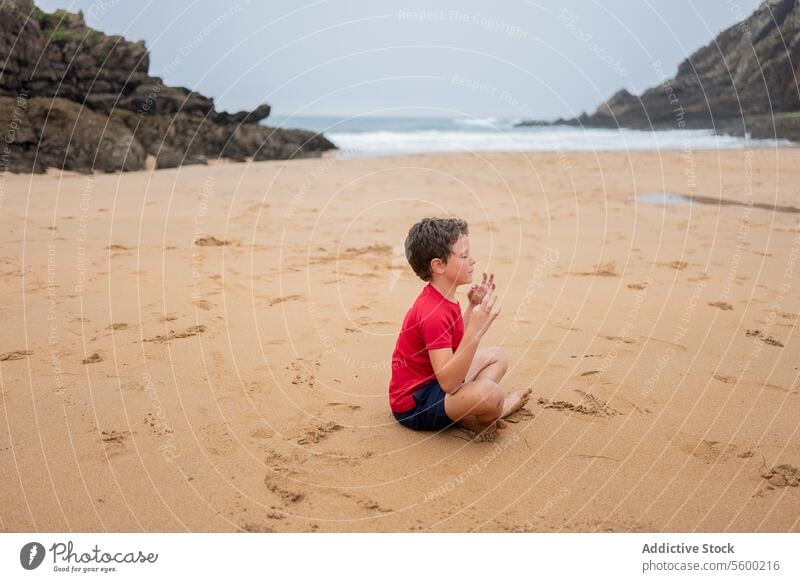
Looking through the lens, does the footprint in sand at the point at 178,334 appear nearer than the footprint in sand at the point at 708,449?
No

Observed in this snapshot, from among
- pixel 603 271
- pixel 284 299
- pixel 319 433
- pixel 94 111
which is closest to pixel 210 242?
pixel 284 299

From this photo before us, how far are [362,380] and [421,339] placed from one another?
0.99m

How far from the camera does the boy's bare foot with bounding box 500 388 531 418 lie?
383cm

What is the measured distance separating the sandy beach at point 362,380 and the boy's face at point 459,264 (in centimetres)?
89

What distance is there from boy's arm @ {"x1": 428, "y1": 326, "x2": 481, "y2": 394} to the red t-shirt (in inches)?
2.0

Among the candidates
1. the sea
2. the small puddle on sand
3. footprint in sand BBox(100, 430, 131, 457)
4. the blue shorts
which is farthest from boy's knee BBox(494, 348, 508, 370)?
the sea

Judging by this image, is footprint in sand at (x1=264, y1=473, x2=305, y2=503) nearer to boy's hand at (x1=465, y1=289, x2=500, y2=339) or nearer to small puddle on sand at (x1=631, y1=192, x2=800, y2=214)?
boy's hand at (x1=465, y1=289, x2=500, y2=339)

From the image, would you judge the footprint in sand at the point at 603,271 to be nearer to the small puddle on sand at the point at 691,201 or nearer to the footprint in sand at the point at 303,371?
the footprint in sand at the point at 303,371

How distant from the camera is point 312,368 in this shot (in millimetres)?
4656

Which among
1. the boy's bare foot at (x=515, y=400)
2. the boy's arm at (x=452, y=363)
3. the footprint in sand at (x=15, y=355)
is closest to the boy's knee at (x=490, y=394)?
the boy's arm at (x=452, y=363)

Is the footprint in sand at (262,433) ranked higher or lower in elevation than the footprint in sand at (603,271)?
lower

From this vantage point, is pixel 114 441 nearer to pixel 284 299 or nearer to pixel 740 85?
pixel 284 299

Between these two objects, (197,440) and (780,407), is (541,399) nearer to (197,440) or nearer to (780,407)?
(780,407)

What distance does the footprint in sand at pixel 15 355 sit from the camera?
14.8 ft
